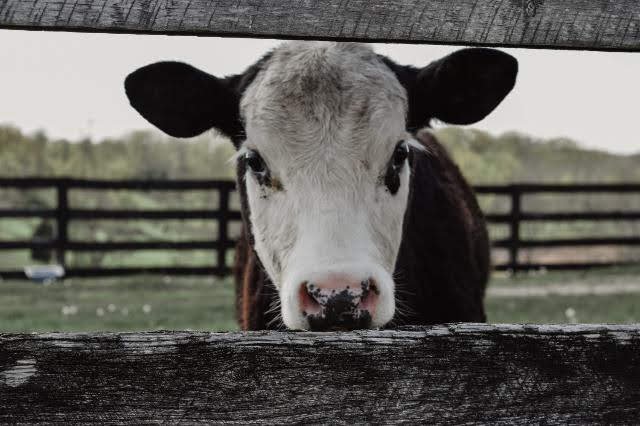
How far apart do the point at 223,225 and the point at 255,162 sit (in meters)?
10.0

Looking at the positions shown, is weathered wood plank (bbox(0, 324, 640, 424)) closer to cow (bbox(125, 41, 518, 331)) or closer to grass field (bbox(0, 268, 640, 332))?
cow (bbox(125, 41, 518, 331))

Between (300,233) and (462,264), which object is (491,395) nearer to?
Answer: (300,233)

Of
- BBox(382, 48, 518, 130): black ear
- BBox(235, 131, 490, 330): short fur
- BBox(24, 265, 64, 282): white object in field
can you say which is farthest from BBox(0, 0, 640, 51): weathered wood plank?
BBox(24, 265, 64, 282): white object in field

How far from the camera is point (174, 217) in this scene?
40.1ft

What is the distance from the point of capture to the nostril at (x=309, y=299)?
1867 millimetres

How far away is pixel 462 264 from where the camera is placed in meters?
3.45

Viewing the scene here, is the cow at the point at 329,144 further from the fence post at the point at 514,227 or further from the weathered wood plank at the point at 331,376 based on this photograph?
the fence post at the point at 514,227

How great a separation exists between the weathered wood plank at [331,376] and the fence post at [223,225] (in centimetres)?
1101

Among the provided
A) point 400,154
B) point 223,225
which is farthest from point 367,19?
point 223,225

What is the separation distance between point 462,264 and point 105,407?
2.44m

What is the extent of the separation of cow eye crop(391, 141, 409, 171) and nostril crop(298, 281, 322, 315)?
779 millimetres

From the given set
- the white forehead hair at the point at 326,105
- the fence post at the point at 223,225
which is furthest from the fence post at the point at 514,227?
the white forehead hair at the point at 326,105

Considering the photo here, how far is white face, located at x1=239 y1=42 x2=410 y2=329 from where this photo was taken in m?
2.00

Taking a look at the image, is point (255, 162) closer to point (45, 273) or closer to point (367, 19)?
point (367, 19)
